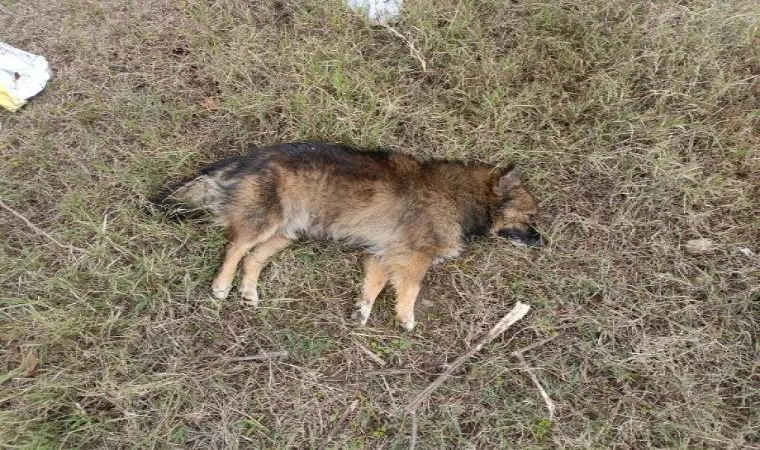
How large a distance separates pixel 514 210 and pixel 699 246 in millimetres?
1466

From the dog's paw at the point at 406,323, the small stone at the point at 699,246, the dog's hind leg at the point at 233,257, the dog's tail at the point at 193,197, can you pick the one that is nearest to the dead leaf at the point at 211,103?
the dog's tail at the point at 193,197

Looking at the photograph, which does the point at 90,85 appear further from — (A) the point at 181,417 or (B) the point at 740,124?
(B) the point at 740,124

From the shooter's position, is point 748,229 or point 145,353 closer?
point 145,353

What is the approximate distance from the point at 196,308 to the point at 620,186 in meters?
3.40

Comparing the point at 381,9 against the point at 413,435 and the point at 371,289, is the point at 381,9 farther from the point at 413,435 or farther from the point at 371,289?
the point at 413,435

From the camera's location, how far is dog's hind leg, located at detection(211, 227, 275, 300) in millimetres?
3316

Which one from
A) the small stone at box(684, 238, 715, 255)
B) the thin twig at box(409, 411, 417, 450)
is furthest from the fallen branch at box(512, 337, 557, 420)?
the small stone at box(684, 238, 715, 255)

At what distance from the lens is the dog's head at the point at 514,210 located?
356cm

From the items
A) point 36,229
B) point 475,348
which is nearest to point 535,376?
point 475,348

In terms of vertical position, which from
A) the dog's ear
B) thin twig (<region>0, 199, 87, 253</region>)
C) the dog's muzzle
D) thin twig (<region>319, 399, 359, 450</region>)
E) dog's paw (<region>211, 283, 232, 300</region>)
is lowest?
thin twig (<region>319, 399, 359, 450</region>)

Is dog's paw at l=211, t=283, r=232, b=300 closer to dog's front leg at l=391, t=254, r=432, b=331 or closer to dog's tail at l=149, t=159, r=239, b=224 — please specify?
dog's tail at l=149, t=159, r=239, b=224

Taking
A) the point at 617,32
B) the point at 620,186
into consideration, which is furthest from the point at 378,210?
the point at 617,32

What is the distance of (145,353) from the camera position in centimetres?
321

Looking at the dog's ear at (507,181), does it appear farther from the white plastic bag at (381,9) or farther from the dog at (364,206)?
the white plastic bag at (381,9)
